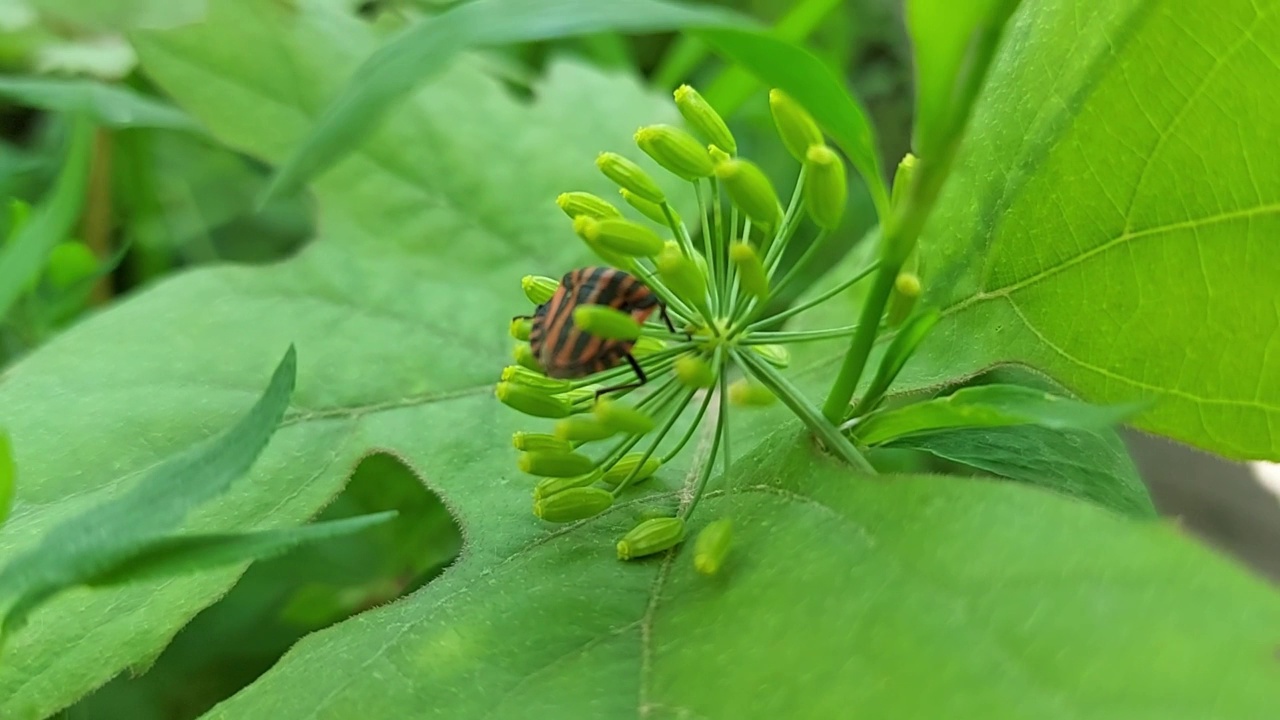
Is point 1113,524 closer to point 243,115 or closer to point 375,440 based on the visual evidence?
point 375,440

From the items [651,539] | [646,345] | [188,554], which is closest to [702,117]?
[646,345]

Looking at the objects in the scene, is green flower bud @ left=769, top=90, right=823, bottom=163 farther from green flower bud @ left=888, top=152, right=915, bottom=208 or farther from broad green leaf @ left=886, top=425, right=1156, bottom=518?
broad green leaf @ left=886, top=425, right=1156, bottom=518

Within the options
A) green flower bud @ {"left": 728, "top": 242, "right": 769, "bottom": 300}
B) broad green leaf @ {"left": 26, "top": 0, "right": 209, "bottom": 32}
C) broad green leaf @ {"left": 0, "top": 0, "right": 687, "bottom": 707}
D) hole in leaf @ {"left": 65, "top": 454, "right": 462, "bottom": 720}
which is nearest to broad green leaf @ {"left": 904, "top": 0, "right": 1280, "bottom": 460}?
green flower bud @ {"left": 728, "top": 242, "right": 769, "bottom": 300}

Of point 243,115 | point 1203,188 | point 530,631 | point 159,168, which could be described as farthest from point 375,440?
point 159,168

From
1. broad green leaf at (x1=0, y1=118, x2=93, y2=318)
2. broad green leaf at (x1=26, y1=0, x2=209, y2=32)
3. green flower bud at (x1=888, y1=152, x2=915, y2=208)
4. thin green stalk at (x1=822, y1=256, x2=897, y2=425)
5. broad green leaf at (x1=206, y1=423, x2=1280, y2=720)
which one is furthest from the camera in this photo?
broad green leaf at (x1=26, y1=0, x2=209, y2=32)

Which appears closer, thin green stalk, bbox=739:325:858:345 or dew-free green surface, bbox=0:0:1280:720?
dew-free green surface, bbox=0:0:1280:720

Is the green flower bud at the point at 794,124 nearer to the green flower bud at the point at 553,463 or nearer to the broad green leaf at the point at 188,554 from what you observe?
the green flower bud at the point at 553,463
